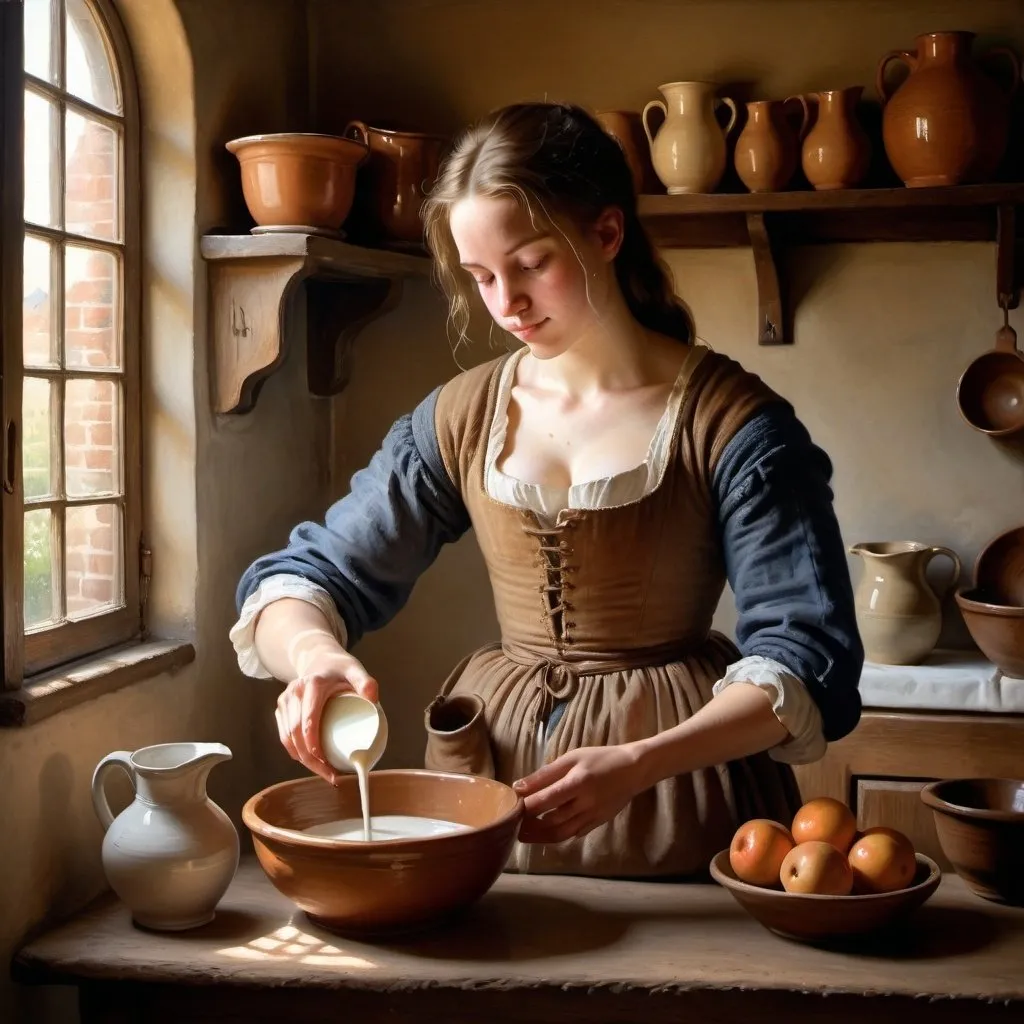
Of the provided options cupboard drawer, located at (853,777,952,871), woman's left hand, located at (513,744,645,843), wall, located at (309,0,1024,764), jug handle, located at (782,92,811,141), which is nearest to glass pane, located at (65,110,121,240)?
wall, located at (309,0,1024,764)

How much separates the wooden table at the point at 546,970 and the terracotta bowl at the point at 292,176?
1196mm

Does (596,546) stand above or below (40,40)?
below

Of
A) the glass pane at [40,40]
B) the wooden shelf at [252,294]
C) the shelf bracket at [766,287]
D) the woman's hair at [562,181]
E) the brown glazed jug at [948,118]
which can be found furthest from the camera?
the shelf bracket at [766,287]

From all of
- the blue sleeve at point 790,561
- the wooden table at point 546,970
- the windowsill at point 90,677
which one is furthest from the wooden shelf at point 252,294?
the wooden table at point 546,970

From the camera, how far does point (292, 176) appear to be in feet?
Result: 7.16

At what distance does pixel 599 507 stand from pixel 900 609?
126 cm

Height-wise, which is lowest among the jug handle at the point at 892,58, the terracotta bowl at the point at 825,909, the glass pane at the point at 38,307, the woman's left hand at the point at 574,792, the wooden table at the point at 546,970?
the wooden table at the point at 546,970

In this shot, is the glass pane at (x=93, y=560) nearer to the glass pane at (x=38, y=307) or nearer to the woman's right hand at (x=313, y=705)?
the glass pane at (x=38, y=307)

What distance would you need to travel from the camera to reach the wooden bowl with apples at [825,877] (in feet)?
4.21

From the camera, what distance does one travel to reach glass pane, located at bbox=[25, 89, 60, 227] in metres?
1.80

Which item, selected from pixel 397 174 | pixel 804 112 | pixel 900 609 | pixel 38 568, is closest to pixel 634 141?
pixel 804 112

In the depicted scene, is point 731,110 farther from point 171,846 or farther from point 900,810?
point 171,846

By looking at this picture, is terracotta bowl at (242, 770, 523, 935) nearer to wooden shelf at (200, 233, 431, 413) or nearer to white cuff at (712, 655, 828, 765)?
white cuff at (712, 655, 828, 765)

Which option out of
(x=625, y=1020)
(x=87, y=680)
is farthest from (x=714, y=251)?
(x=625, y=1020)
